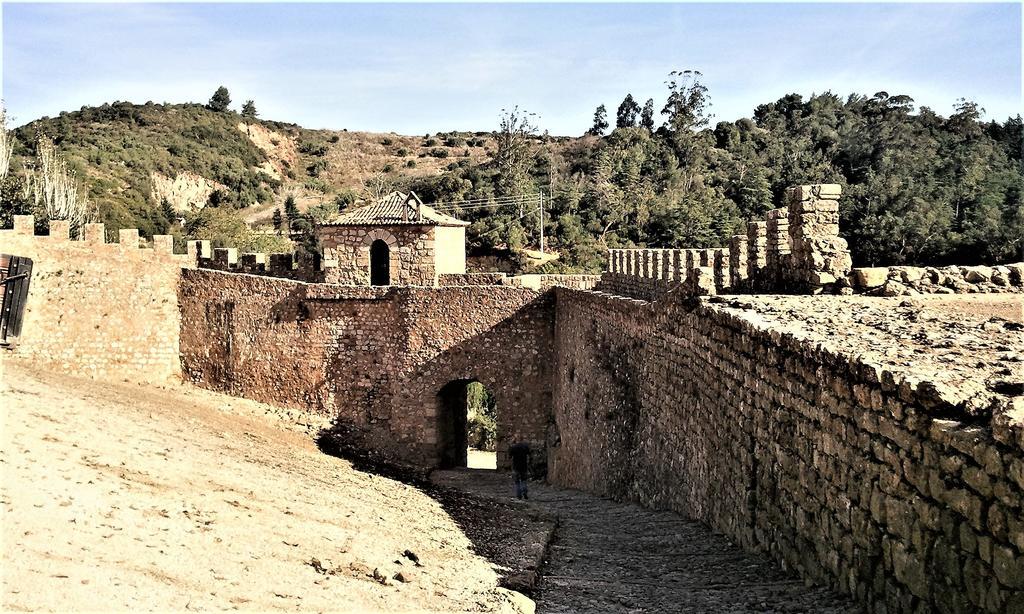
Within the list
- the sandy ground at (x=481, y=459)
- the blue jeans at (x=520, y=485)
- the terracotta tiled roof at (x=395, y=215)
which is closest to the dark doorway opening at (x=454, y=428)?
the sandy ground at (x=481, y=459)

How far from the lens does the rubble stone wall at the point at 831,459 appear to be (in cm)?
394

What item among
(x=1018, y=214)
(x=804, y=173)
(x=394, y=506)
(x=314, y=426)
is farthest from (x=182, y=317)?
(x=804, y=173)

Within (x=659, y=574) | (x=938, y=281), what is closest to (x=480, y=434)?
(x=938, y=281)

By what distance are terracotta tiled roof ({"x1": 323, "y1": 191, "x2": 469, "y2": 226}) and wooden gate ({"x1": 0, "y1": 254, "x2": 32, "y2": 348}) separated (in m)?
6.32

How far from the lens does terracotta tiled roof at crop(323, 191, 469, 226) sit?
2162 centimetres

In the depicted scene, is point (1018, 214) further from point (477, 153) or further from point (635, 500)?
point (477, 153)

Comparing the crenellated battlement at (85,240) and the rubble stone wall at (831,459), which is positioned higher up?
the crenellated battlement at (85,240)

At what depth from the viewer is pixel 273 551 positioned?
698cm

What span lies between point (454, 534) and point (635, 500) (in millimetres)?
3362

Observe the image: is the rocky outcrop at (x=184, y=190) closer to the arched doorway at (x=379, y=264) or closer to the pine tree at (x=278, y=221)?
the pine tree at (x=278, y=221)

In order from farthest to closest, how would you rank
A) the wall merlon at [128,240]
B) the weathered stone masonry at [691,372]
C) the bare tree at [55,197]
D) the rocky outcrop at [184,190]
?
the rocky outcrop at [184,190]
the bare tree at [55,197]
the wall merlon at [128,240]
the weathered stone masonry at [691,372]

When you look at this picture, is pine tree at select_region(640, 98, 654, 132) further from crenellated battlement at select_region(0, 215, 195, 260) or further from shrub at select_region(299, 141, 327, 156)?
crenellated battlement at select_region(0, 215, 195, 260)

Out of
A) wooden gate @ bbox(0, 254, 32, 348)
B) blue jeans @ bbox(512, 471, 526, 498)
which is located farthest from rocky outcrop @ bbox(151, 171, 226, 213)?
blue jeans @ bbox(512, 471, 526, 498)

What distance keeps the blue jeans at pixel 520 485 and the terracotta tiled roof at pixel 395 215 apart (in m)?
7.73
